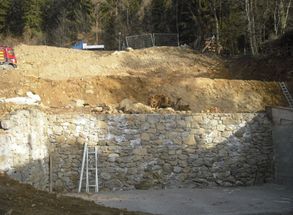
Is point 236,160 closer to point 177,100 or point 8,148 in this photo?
point 177,100

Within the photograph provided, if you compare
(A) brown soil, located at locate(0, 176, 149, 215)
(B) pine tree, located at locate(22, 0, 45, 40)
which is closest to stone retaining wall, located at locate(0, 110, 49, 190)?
(A) brown soil, located at locate(0, 176, 149, 215)

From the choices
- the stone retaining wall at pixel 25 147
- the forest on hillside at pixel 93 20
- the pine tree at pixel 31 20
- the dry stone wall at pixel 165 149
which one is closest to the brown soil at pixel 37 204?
the stone retaining wall at pixel 25 147

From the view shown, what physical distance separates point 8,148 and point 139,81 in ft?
31.4

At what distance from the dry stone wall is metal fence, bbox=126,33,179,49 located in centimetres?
2348

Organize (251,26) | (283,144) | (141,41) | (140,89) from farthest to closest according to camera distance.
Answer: (141,41) < (251,26) < (140,89) < (283,144)

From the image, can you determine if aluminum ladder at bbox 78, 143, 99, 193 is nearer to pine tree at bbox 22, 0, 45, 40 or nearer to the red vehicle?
the red vehicle

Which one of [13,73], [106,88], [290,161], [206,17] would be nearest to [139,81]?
[106,88]

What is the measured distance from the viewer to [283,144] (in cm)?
1723

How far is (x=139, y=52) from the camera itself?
3128 cm

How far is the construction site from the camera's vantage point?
1385cm

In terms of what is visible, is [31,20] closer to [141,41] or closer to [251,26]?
[141,41]

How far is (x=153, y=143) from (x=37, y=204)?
902cm

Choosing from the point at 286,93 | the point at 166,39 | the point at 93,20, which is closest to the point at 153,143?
the point at 286,93

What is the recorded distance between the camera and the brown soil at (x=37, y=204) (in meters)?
7.29
